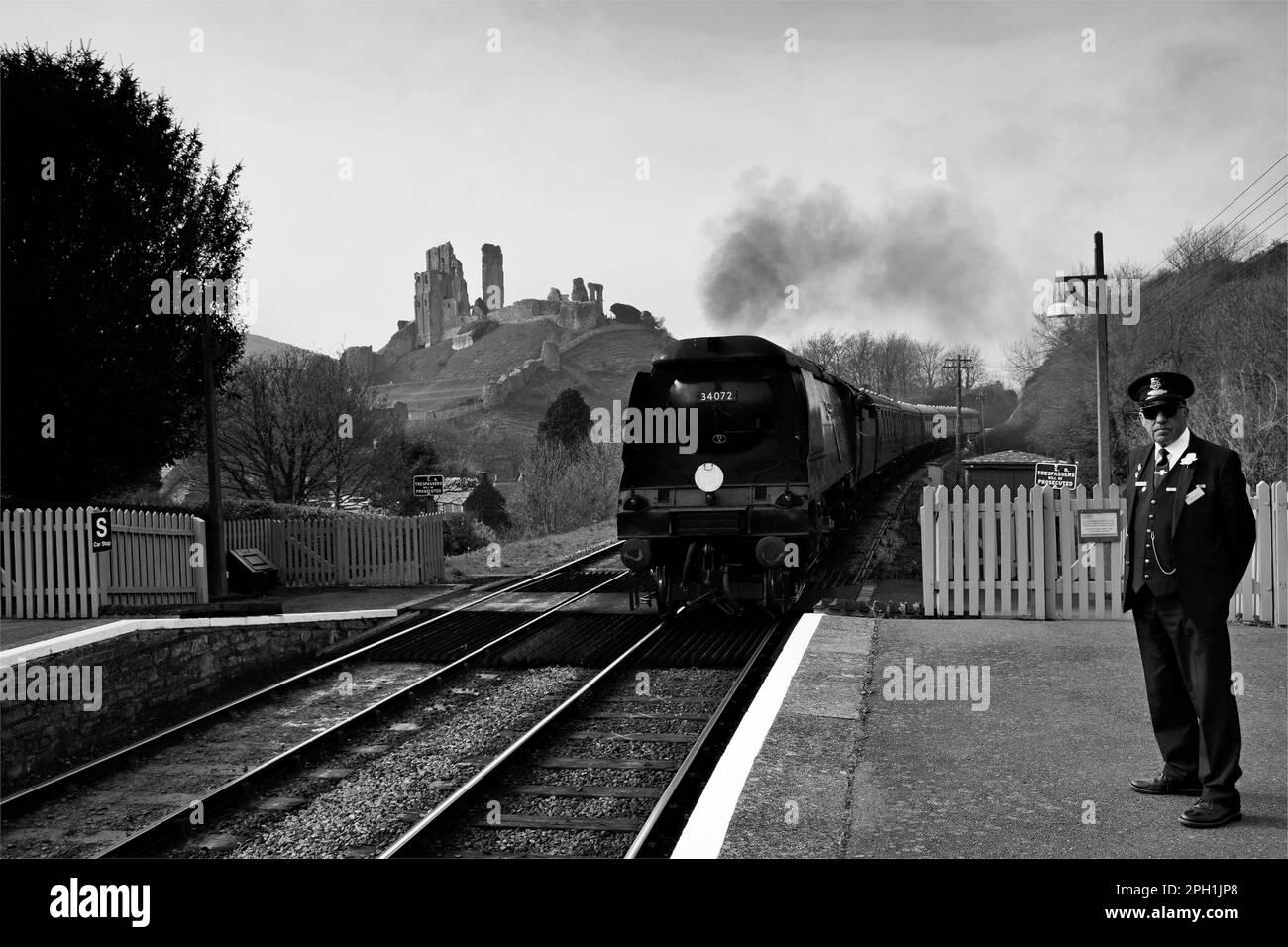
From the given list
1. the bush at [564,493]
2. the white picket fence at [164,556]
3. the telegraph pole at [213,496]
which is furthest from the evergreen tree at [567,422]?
the telegraph pole at [213,496]

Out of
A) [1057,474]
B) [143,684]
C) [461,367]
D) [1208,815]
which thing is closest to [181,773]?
[143,684]

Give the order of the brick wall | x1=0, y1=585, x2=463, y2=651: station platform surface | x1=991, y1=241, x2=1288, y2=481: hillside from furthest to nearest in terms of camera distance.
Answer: x1=991, y1=241, x2=1288, y2=481: hillside
x1=0, y1=585, x2=463, y2=651: station platform surface
the brick wall

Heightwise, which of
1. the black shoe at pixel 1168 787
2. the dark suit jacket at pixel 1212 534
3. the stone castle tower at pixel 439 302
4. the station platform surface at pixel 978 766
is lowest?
the station platform surface at pixel 978 766

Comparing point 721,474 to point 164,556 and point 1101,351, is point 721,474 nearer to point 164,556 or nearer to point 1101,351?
point 164,556

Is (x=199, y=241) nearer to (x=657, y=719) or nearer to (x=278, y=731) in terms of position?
(x=278, y=731)

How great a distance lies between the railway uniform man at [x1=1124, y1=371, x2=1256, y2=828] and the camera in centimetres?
433

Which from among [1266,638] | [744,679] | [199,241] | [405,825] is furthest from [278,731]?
[199,241]

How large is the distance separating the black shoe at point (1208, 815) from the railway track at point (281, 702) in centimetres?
572

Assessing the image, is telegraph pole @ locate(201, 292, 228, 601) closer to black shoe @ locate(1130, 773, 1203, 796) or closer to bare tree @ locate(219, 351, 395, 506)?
bare tree @ locate(219, 351, 395, 506)

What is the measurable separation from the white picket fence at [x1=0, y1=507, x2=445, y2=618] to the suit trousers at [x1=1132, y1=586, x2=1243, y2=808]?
12852mm

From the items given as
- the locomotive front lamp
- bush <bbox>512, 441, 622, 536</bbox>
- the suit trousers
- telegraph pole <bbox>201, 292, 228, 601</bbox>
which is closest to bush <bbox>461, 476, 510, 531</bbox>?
bush <bbox>512, 441, 622, 536</bbox>

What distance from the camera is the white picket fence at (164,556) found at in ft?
43.9

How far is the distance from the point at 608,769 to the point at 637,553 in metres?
5.37

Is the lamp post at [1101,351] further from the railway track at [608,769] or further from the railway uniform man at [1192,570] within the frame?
the railway uniform man at [1192,570]
